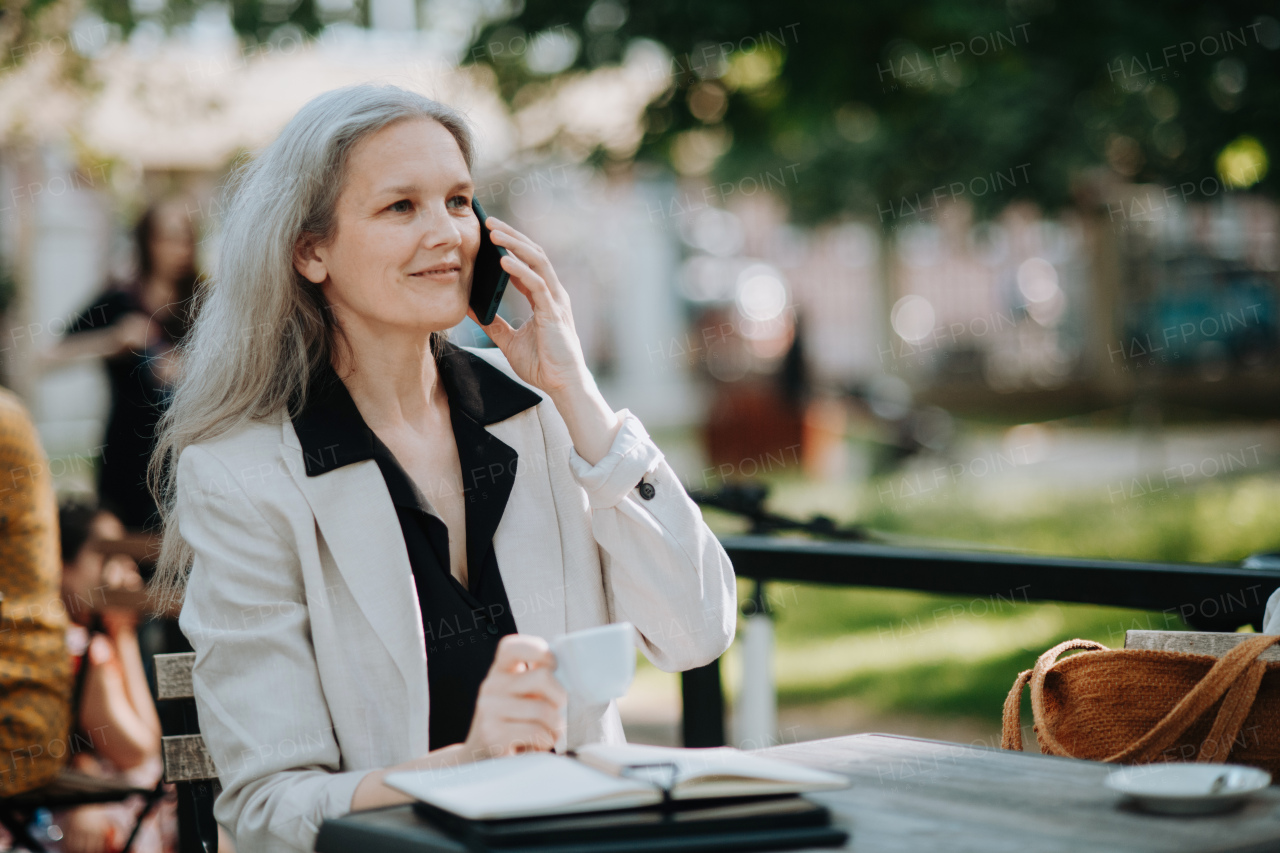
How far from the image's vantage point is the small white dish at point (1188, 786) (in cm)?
149

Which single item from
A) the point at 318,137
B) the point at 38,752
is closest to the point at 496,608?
the point at 318,137

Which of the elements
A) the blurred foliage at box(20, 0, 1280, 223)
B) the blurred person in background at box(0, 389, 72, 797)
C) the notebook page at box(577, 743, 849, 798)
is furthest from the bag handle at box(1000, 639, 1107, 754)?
the blurred foliage at box(20, 0, 1280, 223)

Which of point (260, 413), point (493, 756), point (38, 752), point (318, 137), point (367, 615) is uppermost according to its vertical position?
point (318, 137)

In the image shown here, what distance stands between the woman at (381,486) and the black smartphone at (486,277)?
0.02 metres

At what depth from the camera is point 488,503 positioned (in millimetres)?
2283

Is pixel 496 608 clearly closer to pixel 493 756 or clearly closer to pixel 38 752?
pixel 493 756

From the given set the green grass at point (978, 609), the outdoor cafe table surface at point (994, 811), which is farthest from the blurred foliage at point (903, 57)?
the outdoor cafe table surface at point (994, 811)

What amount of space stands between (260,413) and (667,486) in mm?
675

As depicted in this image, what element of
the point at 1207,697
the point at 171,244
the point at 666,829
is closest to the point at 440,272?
the point at 666,829

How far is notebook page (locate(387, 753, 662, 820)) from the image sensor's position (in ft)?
4.76

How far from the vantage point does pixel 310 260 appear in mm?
2301

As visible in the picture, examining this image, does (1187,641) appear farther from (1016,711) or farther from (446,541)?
(446,541)

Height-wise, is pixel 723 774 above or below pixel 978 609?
above

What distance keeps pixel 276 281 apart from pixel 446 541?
1.71 feet
